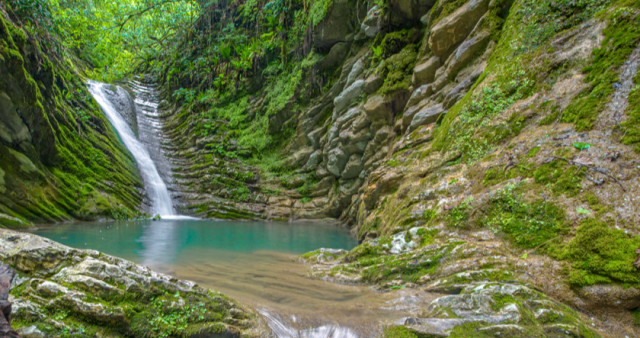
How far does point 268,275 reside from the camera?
4.44m

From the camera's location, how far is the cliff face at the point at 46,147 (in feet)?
26.2

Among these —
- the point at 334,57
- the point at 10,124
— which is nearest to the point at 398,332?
the point at 10,124

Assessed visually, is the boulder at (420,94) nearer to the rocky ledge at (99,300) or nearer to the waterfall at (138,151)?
the rocky ledge at (99,300)

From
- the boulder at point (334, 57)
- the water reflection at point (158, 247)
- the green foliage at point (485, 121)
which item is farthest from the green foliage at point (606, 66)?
the boulder at point (334, 57)

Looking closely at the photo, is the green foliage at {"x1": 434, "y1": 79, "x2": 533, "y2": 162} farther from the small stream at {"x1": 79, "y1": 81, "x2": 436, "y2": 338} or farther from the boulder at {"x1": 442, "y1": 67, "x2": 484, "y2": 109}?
the small stream at {"x1": 79, "y1": 81, "x2": 436, "y2": 338}

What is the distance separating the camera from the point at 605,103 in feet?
11.3

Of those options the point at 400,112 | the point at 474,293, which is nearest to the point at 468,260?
the point at 474,293

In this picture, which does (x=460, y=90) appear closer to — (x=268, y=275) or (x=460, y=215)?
(x=460, y=215)

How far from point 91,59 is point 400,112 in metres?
22.5

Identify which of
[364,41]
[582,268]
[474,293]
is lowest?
[474,293]

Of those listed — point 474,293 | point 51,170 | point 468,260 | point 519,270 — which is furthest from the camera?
point 51,170

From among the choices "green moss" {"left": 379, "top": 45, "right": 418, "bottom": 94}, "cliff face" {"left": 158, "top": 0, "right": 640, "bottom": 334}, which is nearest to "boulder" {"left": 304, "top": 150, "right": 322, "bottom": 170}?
"cliff face" {"left": 158, "top": 0, "right": 640, "bottom": 334}

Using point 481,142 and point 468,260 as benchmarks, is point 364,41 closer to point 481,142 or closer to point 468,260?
point 481,142

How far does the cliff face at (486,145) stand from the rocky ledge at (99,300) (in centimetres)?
167
